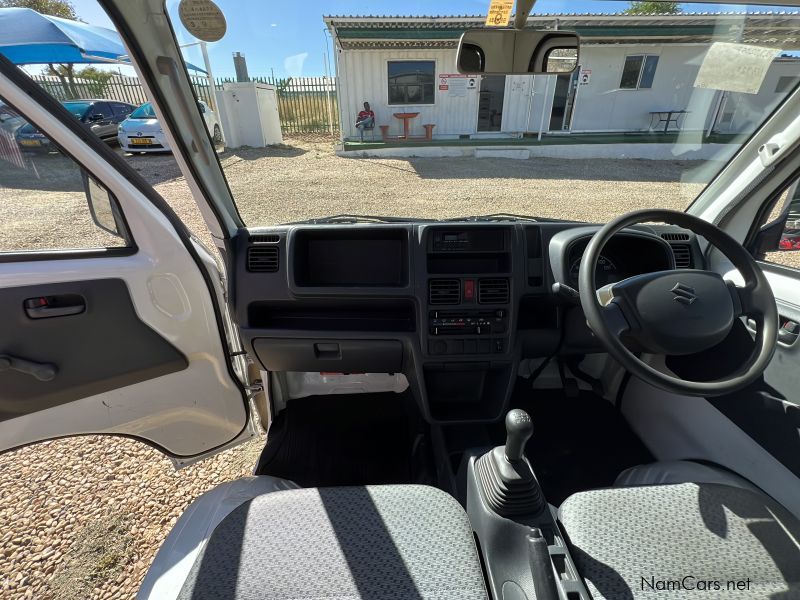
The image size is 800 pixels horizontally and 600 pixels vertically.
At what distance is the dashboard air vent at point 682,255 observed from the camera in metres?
1.96

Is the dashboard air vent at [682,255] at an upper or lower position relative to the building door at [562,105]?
lower

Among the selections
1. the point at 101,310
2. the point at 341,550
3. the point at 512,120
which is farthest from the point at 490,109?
the point at 341,550

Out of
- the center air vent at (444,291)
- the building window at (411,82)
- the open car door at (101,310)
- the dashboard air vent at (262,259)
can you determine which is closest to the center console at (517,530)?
the center air vent at (444,291)

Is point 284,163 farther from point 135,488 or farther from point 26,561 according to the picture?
point 26,561

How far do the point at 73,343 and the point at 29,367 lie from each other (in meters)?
0.16

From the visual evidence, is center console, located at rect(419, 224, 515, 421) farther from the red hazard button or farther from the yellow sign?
the yellow sign

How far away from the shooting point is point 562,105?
1102 centimetres

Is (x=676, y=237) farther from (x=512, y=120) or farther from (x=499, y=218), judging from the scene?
(x=512, y=120)

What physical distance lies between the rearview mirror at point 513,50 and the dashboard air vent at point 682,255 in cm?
108

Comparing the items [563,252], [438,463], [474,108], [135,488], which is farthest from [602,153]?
[474,108]

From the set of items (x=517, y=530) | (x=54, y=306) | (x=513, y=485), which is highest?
(x=54, y=306)

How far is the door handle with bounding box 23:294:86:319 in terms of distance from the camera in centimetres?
A: 153

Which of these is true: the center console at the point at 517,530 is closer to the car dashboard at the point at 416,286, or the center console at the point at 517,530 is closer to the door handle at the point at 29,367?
the car dashboard at the point at 416,286

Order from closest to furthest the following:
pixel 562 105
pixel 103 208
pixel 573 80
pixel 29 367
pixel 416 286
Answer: pixel 29 367
pixel 103 208
pixel 416 286
pixel 573 80
pixel 562 105
